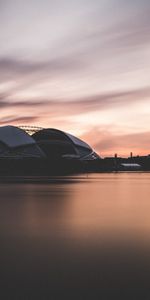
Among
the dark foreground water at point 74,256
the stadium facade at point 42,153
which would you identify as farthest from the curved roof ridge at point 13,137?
the dark foreground water at point 74,256

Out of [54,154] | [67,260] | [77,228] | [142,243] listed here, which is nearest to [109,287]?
[67,260]

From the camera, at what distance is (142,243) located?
11.8m

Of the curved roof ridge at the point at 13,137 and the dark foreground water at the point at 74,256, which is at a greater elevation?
the curved roof ridge at the point at 13,137

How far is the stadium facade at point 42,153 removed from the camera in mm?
117562

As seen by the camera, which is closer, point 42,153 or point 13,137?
point 13,137

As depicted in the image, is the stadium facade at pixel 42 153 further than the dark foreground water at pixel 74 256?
Yes

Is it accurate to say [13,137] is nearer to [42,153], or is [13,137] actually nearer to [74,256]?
[42,153]

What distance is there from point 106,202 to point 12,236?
13.0 m

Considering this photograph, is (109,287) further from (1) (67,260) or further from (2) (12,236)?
(2) (12,236)

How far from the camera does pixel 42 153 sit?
130 metres

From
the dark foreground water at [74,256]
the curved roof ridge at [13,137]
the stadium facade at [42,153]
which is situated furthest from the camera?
the curved roof ridge at [13,137]

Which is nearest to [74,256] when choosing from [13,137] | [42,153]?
[13,137]

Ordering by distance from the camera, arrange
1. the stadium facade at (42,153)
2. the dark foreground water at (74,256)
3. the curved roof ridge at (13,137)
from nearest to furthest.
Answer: the dark foreground water at (74,256) < the stadium facade at (42,153) < the curved roof ridge at (13,137)

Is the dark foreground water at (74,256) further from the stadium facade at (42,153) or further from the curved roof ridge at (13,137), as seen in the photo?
the curved roof ridge at (13,137)
